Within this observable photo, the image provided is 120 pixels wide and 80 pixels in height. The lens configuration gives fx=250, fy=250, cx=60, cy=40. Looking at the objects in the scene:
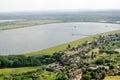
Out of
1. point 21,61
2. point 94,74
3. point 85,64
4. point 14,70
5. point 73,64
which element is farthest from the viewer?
point 21,61

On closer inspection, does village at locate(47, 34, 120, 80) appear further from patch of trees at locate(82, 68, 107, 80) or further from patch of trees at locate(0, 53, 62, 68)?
patch of trees at locate(0, 53, 62, 68)

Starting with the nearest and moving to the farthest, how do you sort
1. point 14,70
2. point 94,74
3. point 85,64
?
point 94,74 → point 85,64 → point 14,70

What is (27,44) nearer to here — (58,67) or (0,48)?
(0,48)

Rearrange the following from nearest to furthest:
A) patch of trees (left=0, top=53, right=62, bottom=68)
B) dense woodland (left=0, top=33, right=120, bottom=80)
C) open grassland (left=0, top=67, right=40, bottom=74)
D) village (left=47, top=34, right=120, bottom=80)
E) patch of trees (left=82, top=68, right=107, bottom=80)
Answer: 1. patch of trees (left=82, top=68, right=107, bottom=80)
2. dense woodland (left=0, top=33, right=120, bottom=80)
3. village (left=47, top=34, right=120, bottom=80)
4. open grassland (left=0, top=67, right=40, bottom=74)
5. patch of trees (left=0, top=53, right=62, bottom=68)

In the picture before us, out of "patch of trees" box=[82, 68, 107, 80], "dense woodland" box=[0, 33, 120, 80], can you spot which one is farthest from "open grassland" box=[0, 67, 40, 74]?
"patch of trees" box=[82, 68, 107, 80]

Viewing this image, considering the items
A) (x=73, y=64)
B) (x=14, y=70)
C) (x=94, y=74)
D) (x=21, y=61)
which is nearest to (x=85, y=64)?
(x=73, y=64)

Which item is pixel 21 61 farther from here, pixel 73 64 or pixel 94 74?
pixel 94 74

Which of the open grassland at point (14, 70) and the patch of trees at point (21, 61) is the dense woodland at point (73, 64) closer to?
the patch of trees at point (21, 61)

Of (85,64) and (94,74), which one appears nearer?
(94,74)

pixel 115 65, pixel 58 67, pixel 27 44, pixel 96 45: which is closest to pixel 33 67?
pixel 58 67
